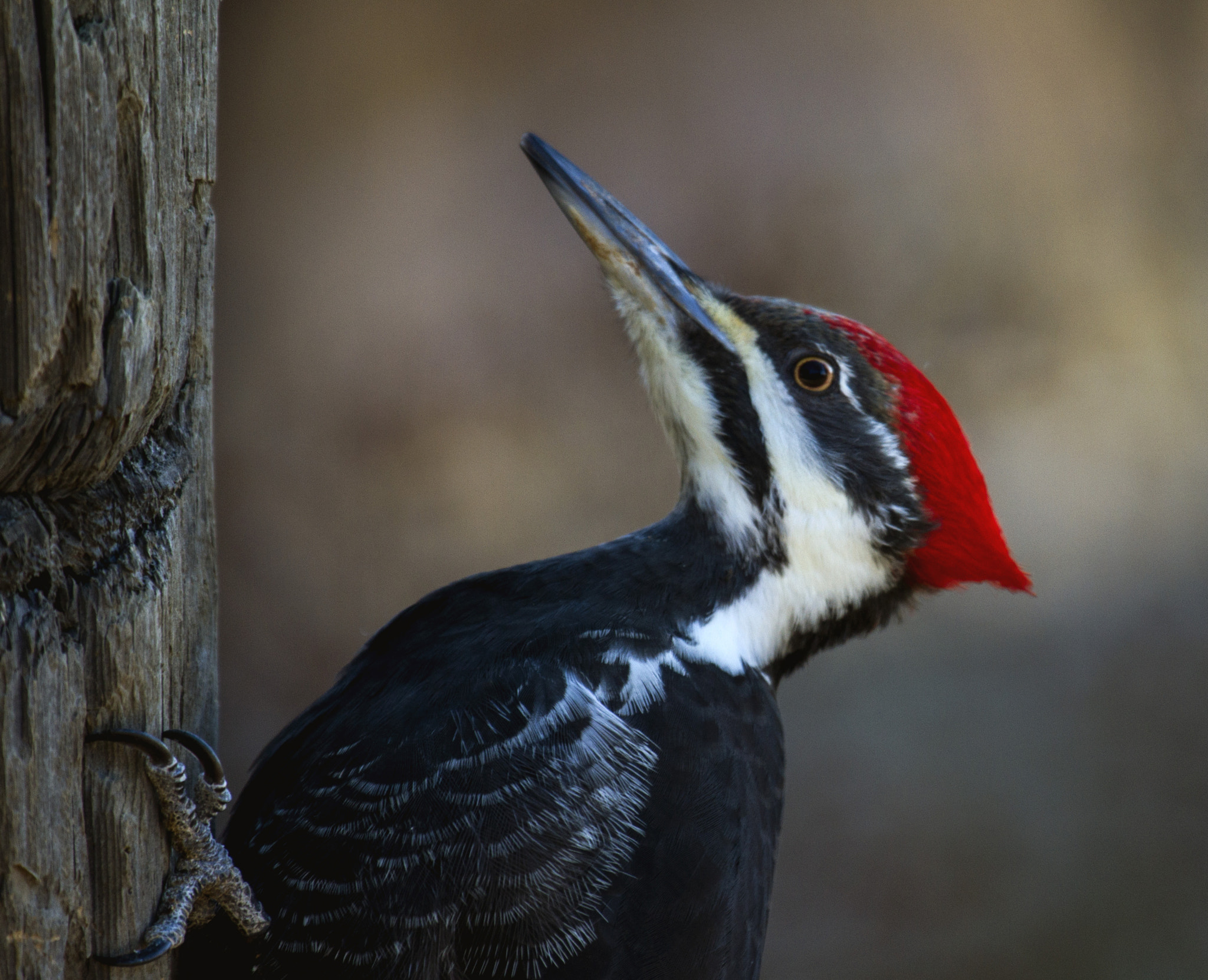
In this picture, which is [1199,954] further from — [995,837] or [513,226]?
[513,226]

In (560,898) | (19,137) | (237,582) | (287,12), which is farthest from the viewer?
(237,582)

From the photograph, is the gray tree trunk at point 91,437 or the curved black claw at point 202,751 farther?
the curved black claw at point 202,751

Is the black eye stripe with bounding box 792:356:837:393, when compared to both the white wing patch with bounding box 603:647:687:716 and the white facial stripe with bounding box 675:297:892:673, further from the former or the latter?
the white wing patch with bounding box 603:647:687:716

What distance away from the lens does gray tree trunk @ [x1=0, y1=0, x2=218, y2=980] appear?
2.50 feet

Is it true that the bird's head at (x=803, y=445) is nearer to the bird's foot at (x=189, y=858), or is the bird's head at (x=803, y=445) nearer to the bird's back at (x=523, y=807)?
the bird's back at (x=523, y=807)

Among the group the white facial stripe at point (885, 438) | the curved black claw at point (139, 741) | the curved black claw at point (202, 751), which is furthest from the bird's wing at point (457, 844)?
the white facial stripe at point (885, 438)

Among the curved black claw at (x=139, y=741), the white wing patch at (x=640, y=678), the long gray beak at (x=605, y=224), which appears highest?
the long gray beak at (x=605, y=224)

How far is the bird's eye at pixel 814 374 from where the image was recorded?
1.62m

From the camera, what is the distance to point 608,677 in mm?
1350

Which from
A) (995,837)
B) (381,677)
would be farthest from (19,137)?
(995,837)

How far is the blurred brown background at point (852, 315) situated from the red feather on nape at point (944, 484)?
2.35 metres

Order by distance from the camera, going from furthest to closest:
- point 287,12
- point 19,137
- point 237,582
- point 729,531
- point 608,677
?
point 237,582, point 287,12, point 729,531, point 608,677, point 19,137

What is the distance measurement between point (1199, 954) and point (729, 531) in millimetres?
3639

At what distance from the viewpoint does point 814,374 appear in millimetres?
1621
